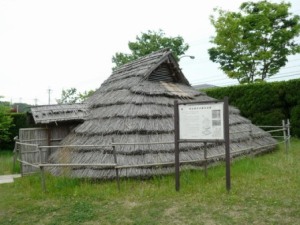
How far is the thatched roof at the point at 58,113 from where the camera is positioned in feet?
35.2

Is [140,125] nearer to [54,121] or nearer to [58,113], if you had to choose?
[54,121]


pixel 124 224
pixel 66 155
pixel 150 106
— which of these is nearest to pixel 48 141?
pixel 66 155

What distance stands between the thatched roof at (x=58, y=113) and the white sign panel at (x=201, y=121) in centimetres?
497

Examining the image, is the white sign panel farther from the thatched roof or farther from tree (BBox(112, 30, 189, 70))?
tree (BBox(112, 30, 189, 70))

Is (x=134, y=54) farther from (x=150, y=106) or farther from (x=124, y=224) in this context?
(x=124, y=224)

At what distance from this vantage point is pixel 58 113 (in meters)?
11.2

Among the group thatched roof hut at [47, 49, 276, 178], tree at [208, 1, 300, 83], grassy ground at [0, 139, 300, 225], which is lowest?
grassy ground at [0, 139, 300, 225]

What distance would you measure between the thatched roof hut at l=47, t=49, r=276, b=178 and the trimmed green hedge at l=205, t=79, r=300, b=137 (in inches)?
127

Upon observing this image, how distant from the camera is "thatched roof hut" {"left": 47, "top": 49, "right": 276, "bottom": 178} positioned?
8703 millimetres

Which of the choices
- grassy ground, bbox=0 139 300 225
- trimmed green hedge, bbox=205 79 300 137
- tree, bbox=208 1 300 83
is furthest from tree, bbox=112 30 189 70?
grassy ground, bbox=0 139 300 225

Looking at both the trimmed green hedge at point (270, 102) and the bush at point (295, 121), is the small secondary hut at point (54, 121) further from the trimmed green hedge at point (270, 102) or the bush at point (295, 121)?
the bush at point (295, 121)

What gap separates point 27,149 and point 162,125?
5.08m

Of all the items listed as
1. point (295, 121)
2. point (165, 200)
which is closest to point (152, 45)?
point (295, 121)

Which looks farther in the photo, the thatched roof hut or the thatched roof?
the thatched roof
